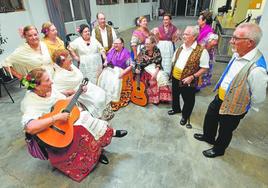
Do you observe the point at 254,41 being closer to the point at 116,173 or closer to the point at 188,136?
the point at 188,136

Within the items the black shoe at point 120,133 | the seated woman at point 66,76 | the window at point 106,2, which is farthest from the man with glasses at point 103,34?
the window at point 106,2

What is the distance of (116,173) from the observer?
Result: 1.74 m

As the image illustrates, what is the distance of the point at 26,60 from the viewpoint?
2006mm

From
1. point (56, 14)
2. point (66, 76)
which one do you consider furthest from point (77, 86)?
point (56, 14)

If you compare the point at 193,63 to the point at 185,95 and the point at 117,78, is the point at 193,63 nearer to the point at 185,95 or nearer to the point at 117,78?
the point at 185,95

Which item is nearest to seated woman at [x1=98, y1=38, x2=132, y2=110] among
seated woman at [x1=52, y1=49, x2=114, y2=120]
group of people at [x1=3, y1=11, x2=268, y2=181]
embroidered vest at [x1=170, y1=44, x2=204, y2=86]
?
group of people at [x1=3, y1=11, x2=268, y2=181]

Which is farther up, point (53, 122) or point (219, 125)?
point (53, 122)

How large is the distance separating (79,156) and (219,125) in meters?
1.46

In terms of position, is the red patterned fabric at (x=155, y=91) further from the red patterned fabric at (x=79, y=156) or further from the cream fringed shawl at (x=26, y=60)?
the cream fringed shawl at (x=26, y=60)

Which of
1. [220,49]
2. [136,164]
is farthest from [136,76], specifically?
[220,49]

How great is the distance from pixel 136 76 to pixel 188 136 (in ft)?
3.92

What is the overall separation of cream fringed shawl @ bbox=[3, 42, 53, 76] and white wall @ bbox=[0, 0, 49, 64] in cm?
178

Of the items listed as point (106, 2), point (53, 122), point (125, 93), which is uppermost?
point (106, 2)

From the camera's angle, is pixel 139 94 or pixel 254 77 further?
pixel 139 94
